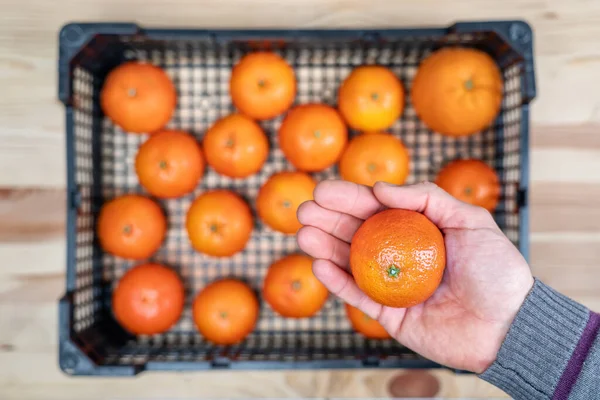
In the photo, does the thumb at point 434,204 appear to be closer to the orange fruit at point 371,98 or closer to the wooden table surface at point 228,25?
the orange fruit at point 371,98

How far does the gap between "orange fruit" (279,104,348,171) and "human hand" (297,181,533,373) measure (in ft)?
0.40

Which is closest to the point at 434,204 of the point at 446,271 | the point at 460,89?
the point at 446,271

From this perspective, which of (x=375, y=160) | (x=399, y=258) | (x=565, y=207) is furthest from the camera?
(x=565, y=207)

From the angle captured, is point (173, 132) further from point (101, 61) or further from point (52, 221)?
point (52, 221)

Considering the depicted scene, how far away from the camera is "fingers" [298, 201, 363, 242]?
0.70 meters

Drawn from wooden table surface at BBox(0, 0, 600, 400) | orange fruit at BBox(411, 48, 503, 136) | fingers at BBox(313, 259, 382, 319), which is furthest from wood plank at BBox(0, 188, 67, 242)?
orange fruit at BBox(411, 48, 503, 136)

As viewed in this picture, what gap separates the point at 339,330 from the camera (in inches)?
35.2

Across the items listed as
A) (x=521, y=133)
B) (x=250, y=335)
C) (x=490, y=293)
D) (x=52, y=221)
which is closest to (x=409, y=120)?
(x=521, y=133)

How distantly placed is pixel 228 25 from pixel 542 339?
2.28 ft

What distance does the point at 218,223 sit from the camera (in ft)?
2.61

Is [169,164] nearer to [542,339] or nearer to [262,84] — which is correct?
[262,84]

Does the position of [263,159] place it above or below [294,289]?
above

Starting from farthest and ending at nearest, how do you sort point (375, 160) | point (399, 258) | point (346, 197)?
point (375, 160) < point (346, 197) < point (399, 258)

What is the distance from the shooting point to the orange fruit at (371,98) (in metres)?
0.79
